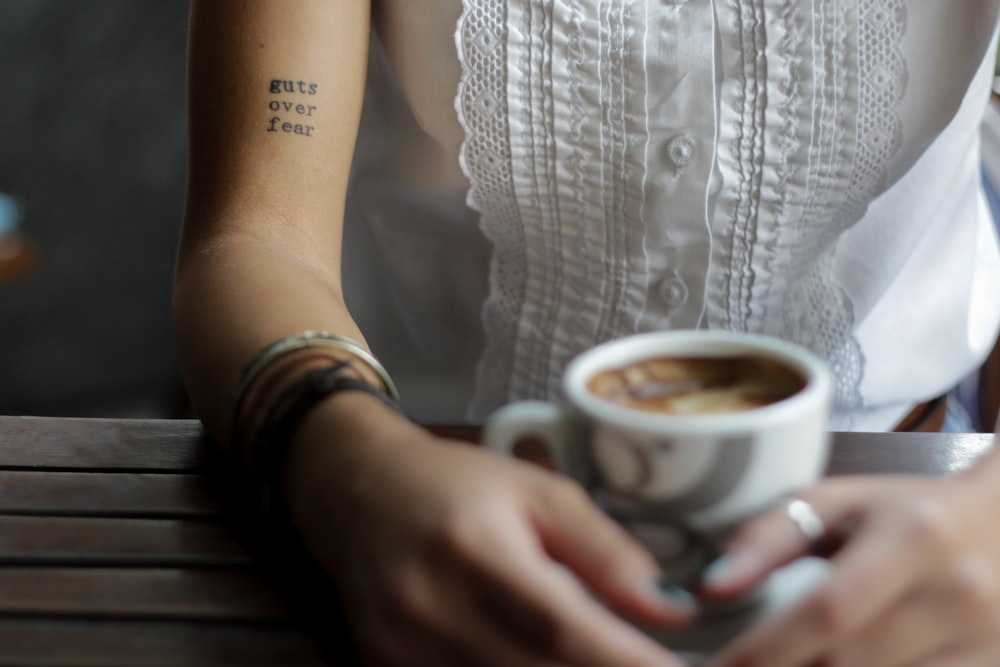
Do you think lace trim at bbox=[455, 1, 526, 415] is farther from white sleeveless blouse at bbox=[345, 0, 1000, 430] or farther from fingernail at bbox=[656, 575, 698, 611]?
fingernail at bbox=[656, 575, 698, 611]

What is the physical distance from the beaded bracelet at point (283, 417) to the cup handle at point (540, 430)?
0.33 ft

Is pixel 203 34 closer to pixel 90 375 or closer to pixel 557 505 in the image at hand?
pixel 557 505

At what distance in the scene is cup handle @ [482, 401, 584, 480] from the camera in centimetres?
42

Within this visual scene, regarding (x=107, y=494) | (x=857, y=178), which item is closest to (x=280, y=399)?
(x=107, y=494)

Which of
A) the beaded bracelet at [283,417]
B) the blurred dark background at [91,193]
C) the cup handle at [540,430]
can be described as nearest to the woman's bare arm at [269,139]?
the beaded bracelet at [283,417]

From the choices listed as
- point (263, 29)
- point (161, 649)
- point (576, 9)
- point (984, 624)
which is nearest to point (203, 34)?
point (263, 29)

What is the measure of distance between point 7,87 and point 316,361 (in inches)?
71.0

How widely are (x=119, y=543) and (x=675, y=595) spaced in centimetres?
28

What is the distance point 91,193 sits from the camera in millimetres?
2148

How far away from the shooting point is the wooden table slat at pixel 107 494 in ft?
1.82

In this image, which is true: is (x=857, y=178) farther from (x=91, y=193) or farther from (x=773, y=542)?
(x=91, y=193)

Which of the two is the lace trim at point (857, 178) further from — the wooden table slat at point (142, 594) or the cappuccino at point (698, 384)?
the wooden table slat at point (142, 594)

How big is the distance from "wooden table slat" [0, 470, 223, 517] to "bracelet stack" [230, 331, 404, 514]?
0.04m

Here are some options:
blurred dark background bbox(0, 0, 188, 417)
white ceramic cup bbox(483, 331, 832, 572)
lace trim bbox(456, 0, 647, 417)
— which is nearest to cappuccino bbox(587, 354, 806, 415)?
white ceramic cup bbox(483, 331, 832, 572)
